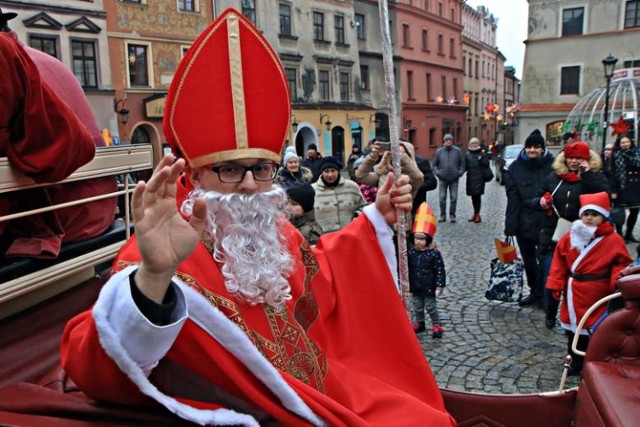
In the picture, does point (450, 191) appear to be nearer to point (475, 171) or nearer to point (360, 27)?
point (475, 171)

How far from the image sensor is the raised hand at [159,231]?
1.30 meters

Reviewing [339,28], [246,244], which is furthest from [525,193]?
[339,28]

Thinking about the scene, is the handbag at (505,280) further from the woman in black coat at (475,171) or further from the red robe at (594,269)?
the woman in black coat at (475,171)

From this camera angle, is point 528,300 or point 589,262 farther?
point 528,300

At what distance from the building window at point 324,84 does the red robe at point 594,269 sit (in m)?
23.9

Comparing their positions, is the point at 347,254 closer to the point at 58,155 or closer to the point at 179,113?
the point at 179,113

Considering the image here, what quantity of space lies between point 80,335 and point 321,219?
3811 mm

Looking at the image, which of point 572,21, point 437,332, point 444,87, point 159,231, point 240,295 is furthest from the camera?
point 444,87

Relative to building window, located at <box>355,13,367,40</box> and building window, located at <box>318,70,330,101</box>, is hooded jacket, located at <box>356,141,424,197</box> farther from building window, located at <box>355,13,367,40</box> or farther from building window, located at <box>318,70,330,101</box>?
building window, located at <box>355,13,367,40</box>

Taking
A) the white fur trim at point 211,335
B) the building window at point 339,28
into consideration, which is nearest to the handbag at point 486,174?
the white fur trim at point 211,335

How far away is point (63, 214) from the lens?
243cm

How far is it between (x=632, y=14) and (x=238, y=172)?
31322mm

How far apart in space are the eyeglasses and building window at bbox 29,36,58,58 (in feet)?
61.2

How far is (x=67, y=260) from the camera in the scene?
225 centimetres
